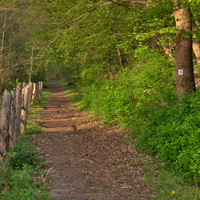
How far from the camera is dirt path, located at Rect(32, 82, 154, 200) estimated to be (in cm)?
473

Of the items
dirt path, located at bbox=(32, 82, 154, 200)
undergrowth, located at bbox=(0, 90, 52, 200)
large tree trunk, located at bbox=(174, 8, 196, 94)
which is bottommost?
dirt path, located at bbox=(32, 82, 154, 200)

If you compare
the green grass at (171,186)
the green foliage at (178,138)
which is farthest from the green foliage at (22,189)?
the green foliage at (178,138)

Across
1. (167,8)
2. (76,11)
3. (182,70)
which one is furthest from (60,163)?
(76,11)

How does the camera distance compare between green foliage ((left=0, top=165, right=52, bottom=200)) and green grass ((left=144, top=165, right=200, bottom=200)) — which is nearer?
green foliage ((left=0, top=165, right=52, bottom=200))

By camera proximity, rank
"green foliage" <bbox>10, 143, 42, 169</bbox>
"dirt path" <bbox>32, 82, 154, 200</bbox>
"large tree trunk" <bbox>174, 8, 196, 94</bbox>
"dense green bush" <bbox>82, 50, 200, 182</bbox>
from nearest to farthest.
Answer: "dirt path" <bbox>32, 82, 154, 200</bbox> < "dense green bush" <bbox>82, 50, 200, 182</bbox> < "green foliage" <bbox>10, 143, 42, 169</bbox> < "large tree trunk" <bbox>174, 8, 196, 94</bbox>

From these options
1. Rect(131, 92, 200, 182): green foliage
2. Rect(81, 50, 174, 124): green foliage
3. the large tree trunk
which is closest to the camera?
Rect(131, 92, 200, 182): green foliage

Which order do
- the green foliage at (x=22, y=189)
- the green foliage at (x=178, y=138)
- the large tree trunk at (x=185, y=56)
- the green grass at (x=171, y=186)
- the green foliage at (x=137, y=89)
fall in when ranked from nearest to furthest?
→ the green foliage at (x=22, y=189)
the green grass at (x=171, y=186)
the green foliage at (x=178, y=138)
the large tree trunk at (x=185, y=56)
the green foliage at (x=137, y=89)

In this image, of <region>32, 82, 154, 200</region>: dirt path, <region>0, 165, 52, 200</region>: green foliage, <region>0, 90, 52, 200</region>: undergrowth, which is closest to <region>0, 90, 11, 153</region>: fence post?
<region>0, 90, 52, 200</region>: undergrowth

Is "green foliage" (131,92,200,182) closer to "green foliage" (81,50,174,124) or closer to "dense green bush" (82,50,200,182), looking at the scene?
"dense green bush" (82,50,200,182)

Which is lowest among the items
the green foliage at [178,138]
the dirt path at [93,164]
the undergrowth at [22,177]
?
the dirt path at [93,164]

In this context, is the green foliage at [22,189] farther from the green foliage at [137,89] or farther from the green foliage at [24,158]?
the green foliage at [137,89]

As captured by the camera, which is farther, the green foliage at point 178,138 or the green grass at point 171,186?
the green foliage at point 178,138

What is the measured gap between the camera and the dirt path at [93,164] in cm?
473

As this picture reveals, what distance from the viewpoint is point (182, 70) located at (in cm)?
809
